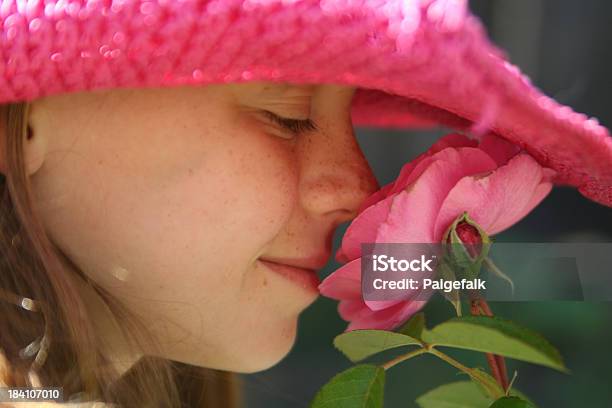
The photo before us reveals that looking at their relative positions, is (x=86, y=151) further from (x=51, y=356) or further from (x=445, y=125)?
(x=445, y=125)

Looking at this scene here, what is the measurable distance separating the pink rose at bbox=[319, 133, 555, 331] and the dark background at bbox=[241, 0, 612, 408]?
3cm

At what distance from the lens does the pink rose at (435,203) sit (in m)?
0.61

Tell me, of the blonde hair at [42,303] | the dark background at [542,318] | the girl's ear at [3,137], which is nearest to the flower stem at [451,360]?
the dark background at [542,318]

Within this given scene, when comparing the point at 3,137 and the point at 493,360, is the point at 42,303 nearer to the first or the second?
the point at 3,137

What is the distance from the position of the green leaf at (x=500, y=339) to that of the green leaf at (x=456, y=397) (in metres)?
0.05

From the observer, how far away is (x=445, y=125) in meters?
0.79

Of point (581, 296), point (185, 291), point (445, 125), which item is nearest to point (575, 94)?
point (445, 125)

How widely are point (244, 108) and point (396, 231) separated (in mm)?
153

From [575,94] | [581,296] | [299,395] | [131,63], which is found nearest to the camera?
[131,63]

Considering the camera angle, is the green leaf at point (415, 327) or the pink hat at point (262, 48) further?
the green leaf at point (415, 327)

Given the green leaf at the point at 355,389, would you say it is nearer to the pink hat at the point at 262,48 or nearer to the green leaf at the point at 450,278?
the green leaf at the point at 450,278

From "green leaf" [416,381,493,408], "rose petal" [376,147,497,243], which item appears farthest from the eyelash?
"green leaf" [416,381,493,408]

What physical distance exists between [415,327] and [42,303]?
290 millimetres

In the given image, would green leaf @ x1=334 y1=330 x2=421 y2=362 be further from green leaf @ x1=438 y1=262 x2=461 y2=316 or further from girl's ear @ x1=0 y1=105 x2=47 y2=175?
girl's ear @ x1=0 y1=105 x2=47 y2=175
